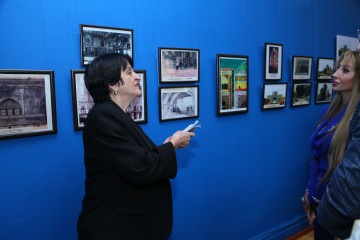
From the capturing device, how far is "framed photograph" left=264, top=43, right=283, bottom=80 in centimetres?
274

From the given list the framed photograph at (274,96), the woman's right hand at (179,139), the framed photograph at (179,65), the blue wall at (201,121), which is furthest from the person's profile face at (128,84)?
the framed photograph at (274,96)

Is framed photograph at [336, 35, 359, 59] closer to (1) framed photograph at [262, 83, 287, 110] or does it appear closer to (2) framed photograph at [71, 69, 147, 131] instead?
(1) framed photograph at [262, 83, 287, 110]

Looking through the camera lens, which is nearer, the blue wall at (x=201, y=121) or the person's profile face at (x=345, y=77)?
the blue wall at (x=201, y=121)

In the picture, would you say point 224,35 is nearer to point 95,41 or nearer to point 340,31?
point 95,41

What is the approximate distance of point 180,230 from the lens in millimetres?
2287

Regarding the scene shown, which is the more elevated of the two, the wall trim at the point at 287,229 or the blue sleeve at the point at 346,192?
the blue sleeve at the point at 346,192

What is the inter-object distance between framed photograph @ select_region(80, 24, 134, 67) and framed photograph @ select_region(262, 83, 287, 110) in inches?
59.9

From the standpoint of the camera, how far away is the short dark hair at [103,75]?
145cm

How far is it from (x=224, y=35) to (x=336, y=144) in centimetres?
132

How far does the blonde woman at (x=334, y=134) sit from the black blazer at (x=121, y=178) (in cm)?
110

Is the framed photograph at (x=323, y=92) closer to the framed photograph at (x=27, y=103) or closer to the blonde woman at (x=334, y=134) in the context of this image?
the blonde woman at (x=334, y=134)

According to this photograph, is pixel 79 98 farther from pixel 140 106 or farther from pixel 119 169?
pixel 119 169

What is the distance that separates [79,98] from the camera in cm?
175

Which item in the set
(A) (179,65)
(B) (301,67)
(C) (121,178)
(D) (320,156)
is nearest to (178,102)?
(A) (179,65)
